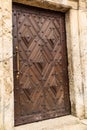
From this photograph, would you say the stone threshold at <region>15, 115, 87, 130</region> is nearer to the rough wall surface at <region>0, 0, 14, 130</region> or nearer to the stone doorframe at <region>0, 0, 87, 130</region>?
the stone doorframe at <region>0, 0, 87, 130</region>

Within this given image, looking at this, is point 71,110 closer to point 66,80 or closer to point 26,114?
point 66,80

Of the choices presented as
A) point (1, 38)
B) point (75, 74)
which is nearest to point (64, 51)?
point (75, 74)

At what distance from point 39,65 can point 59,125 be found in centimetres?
99

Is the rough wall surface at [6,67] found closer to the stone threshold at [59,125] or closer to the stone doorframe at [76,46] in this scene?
the stone threshold at [59,125]

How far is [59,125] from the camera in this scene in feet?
10.0

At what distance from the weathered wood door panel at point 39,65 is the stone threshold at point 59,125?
0.11 m

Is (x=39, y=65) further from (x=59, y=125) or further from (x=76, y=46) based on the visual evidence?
(x=59, y=125)

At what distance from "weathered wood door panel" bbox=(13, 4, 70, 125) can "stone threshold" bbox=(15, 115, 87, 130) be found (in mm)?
111

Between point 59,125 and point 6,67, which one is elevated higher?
point 6,67

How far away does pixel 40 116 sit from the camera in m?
3.20

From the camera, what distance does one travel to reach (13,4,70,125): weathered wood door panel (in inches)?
121

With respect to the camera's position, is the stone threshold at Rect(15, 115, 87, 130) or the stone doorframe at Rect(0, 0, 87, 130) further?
the stone doorframe at Rect(0, 0, 87, 130)

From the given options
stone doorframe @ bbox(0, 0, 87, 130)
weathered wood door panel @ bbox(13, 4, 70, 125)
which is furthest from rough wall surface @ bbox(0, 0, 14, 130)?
stone doorframe @ bbox(0, 0, 87, 130)

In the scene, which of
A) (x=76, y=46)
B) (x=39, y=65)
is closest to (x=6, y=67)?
(x=39, y=65)
